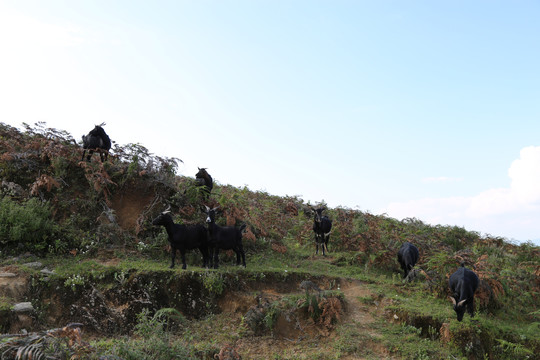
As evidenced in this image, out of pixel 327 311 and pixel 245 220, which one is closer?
pixel 327 311

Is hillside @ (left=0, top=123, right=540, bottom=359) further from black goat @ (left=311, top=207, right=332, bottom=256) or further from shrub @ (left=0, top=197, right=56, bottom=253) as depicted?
black goat @ (left=311, top=207, right=332, bottom=256)

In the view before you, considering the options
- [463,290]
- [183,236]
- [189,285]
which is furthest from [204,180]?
[463,290]

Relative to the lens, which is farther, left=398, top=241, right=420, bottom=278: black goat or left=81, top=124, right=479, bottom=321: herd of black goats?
left=398, top=241, right=420, bottom=278: black goat

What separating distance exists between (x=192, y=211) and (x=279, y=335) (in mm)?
5851

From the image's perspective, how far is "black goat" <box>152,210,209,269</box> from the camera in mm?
10086

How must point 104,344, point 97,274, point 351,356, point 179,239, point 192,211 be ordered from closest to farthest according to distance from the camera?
point 104,344 → point 351,356 → point 97,274 → point 179,239 → point 192,211

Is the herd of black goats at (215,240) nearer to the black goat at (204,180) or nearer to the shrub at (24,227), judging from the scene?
the black goat at (204,180)

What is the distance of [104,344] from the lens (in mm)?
6910

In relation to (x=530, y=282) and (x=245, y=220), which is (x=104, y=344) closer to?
(x=245, y=220)

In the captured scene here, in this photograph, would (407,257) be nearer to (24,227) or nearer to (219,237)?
(219,237)

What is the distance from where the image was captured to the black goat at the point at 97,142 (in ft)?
43.4

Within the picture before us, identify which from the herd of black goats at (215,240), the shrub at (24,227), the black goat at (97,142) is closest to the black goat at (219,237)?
the herd of black goats at (215,240)

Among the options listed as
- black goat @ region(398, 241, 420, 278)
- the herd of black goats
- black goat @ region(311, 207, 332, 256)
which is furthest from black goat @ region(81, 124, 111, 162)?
black goat @ region(398, 241, 420, 278)

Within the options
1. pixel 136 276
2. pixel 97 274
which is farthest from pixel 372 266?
pixel 97 274
